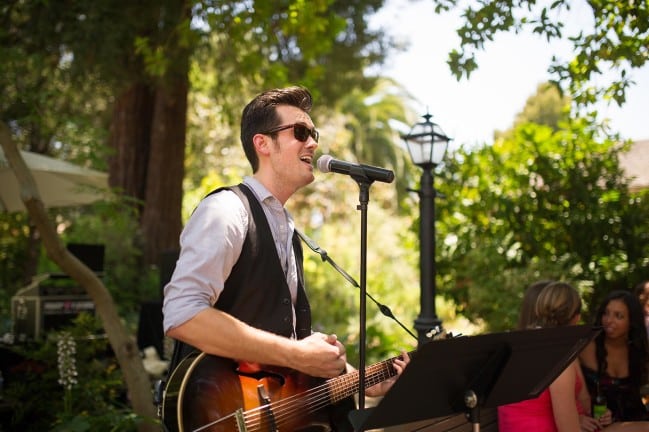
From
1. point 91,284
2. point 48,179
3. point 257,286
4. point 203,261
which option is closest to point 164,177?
point 48,179

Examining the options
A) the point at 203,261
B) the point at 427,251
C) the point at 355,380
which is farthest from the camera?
the point at 427,251

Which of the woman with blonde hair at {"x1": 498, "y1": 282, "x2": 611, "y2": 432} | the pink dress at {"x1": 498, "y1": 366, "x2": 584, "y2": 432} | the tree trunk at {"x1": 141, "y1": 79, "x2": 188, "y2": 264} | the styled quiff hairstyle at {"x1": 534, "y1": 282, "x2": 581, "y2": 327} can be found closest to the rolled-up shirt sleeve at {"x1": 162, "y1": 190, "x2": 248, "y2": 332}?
the woman with blonde hair at {"x1": 498, "y1": 282, "x2": 611, "y2": 432}

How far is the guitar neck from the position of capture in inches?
115

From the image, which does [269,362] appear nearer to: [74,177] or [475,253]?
[74,177]

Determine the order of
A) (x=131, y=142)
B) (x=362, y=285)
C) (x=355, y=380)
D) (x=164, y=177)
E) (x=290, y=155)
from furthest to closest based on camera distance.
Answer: (x=131, y=142) → (x=164, y=177) → (x=355, y=380) → (x=290, y=155) → (x=362, y=285)

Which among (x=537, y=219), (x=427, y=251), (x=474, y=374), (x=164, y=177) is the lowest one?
(x=474, y=374)

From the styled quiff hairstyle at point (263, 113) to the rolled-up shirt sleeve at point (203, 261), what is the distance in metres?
0.49

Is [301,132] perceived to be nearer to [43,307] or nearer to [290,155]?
[290,155]

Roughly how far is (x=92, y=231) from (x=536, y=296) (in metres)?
9.07

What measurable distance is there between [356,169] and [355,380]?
0.93 meters

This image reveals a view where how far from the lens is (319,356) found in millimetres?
2627

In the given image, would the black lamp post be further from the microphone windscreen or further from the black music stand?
the microphone windscreen

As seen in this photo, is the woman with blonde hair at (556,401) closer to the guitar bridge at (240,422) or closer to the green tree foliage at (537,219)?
the guitar bridge at (240,422)

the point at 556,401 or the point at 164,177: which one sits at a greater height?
the point at 164,177
